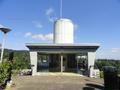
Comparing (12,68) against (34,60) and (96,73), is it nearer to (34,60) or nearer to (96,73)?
(34,60)

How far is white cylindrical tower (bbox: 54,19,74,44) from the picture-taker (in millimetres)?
27484

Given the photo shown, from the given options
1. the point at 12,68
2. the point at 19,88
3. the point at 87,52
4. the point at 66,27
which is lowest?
the point at 19,88

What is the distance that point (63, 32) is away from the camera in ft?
90.3

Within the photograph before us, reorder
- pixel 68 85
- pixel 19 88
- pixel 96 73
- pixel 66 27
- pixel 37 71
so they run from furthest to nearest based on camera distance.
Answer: pixel 66 27
pixel 37 71
pixel 96 73
pixel 68 85
pixel 19 88

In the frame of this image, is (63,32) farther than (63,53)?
Yes

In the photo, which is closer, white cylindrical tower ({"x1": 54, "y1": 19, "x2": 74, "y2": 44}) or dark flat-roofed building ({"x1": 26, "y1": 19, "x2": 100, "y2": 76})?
dark flat-roofed building ({"x1": 26, "y1": 19, "x2": 100, "y2": 76})

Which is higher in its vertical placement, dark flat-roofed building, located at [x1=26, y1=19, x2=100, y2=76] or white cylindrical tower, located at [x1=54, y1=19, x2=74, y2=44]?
white cylindrical tower, located at [x1=54, y1=19, x2=74, y2=44]

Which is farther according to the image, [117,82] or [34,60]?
[34,60]

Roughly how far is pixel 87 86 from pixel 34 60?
8.93 meters

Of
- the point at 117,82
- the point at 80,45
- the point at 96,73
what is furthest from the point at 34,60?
the point at 117,82

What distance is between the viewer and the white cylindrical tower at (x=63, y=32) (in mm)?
27484

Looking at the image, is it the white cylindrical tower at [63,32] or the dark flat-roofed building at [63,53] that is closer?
the dark flat-roofed building at [63,53]

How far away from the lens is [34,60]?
23250 mm

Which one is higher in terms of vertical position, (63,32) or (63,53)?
(63,32)
